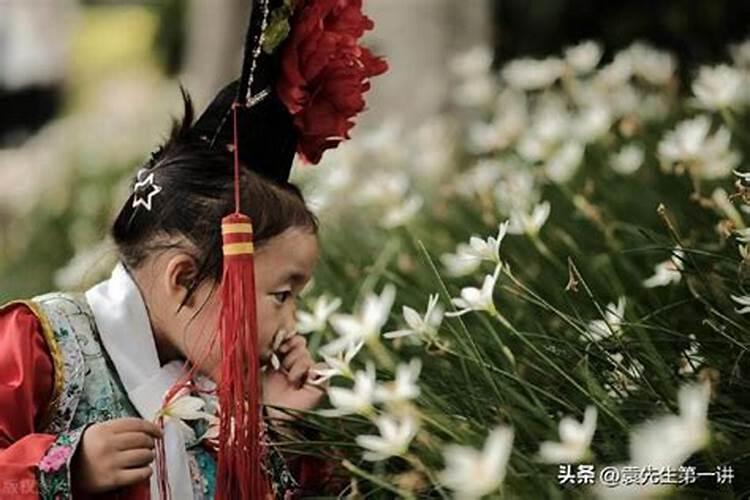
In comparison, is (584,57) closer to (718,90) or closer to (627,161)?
(627,161)

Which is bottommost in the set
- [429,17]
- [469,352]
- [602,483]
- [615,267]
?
[602,483]

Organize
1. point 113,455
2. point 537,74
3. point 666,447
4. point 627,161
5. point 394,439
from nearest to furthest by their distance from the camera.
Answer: point 666,447 < point 394,439 < point 113,455 < point 627,161 < point 537,74

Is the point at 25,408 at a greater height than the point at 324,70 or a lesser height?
lesser

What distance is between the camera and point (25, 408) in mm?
1778

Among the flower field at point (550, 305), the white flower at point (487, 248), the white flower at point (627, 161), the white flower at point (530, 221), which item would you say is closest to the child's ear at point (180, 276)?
the flower field at point (550, 305)

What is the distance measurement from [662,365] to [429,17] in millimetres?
2716

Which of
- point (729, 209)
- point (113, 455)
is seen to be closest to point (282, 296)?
point (113, 455)

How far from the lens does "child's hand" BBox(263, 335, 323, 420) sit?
1993 millimetres

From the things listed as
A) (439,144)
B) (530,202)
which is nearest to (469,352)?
(530,202)

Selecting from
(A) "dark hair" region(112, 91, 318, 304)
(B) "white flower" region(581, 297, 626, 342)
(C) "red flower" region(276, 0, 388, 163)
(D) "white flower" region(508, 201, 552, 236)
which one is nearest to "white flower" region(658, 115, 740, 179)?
(D) "white flower" region(508, 201, 552, 236)

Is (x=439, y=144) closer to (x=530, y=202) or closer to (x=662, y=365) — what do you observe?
(x=530, y=202)

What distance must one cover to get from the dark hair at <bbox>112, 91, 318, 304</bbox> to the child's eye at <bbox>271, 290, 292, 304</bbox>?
7 cm

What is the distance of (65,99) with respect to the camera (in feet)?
37.5

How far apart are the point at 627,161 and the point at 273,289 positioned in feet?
3.90
